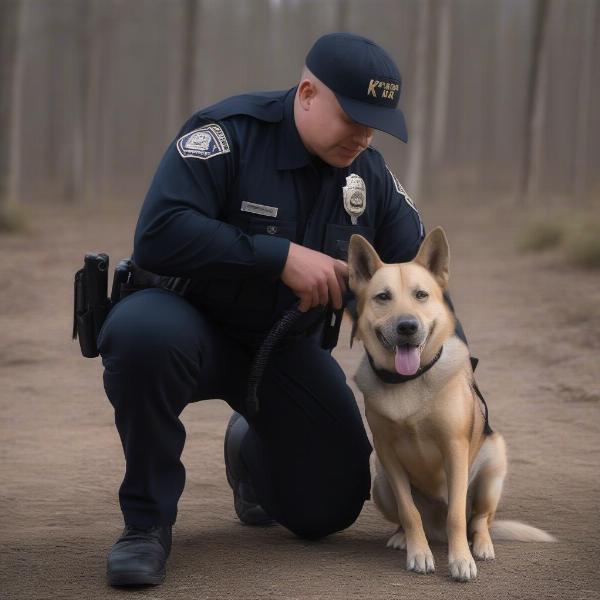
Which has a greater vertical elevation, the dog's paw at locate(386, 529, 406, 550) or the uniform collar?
the uniform collar

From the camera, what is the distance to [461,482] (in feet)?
11.9

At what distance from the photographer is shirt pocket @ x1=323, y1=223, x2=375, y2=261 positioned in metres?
3.91

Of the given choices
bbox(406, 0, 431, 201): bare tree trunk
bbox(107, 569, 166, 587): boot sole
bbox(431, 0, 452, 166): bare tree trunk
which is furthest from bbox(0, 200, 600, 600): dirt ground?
bbox(431, 0, 452, 166): bare tree trunk

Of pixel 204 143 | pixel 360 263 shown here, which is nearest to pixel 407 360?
pixel 360 263

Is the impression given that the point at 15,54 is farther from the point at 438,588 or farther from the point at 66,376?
the point at 438,588

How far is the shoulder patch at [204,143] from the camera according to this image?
3668 millimetres

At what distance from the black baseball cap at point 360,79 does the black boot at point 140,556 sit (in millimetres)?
1537

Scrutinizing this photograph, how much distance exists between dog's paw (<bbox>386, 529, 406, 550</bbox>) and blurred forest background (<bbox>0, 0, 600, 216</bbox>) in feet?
51.0

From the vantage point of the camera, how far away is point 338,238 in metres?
3.92

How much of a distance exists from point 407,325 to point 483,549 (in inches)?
34.5

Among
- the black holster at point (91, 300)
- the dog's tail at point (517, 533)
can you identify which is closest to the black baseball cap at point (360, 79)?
the black holster at point (91, 300)

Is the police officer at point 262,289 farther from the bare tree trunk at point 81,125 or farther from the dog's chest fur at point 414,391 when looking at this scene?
the bare tree trunk at point 81,125

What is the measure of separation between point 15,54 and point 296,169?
1762 cm

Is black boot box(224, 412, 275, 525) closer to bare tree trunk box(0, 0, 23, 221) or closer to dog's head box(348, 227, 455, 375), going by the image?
dog's head box(348, 227, 455, 375)
